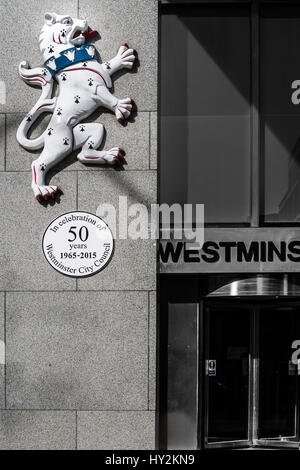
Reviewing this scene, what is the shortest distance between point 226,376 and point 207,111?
4263mm

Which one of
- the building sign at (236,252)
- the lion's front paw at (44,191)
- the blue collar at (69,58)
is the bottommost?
the building sign at (236,252)

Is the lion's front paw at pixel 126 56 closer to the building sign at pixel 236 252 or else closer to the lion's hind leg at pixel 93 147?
the lion's hind leg at pixel 93 147

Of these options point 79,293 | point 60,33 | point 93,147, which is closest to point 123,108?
point 93,147

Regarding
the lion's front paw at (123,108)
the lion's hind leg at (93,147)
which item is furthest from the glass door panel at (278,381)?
the lion's front paw at (123,108)

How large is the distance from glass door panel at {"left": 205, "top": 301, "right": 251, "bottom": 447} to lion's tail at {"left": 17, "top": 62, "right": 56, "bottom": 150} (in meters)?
3.85

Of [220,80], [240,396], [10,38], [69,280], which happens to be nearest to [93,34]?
[10,38]

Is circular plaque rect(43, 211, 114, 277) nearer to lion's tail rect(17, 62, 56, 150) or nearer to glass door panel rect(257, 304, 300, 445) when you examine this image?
lion's tail rect(17, 62, 56, 150)

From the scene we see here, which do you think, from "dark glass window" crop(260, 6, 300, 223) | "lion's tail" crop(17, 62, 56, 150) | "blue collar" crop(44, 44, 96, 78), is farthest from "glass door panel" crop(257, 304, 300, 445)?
"blue collar" crop(44, 44, 96, 78)

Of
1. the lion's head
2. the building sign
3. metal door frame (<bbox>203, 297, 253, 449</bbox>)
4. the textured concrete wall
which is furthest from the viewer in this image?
metal door frame (<bbox>203, 297, 253, 449</bbox>)

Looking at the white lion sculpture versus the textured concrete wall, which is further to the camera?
the white lion sculpture

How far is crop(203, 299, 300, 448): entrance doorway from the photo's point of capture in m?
11.9

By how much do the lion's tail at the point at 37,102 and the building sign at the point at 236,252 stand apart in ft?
8.45

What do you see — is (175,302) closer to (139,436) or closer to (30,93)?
(139,436)

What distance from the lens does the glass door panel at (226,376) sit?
11891 millimetres
